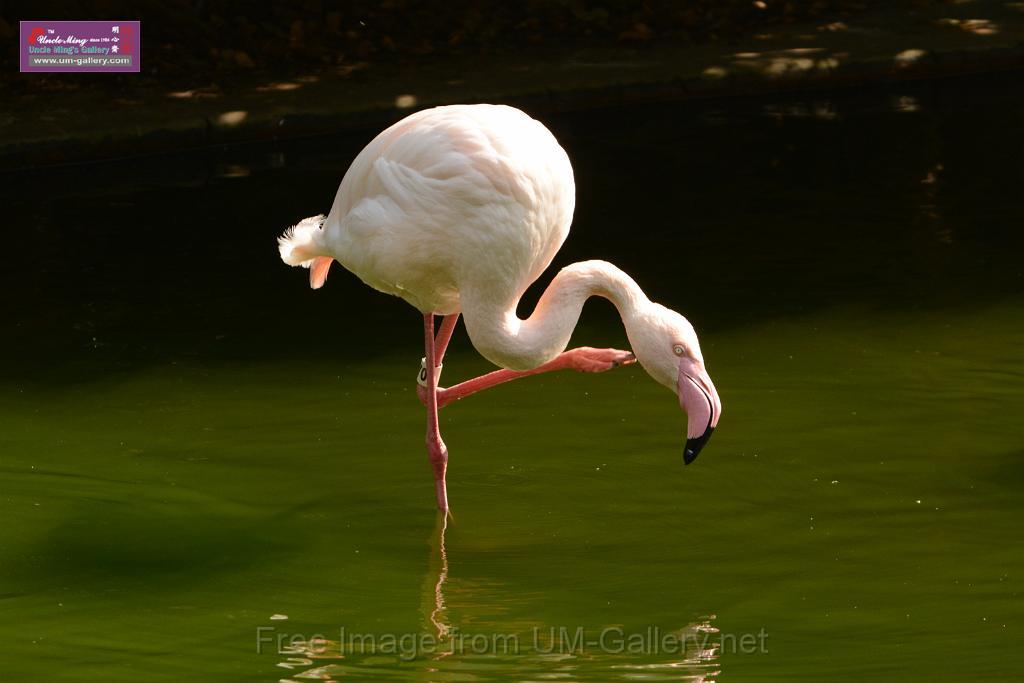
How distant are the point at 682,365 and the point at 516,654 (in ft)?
3.48

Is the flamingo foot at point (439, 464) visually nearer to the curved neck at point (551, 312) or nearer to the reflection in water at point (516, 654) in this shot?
the curved neck at point (551, 312)

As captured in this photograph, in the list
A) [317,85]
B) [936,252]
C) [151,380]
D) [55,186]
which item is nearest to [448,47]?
[317,85]

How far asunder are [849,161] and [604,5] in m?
3.99

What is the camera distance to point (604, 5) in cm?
1348

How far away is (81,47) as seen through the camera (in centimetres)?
1205

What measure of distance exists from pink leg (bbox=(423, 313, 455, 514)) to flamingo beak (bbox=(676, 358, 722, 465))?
1000 millimetres

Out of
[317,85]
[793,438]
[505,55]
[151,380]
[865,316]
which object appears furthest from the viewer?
[505,55]

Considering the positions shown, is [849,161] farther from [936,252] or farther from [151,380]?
[151,380]

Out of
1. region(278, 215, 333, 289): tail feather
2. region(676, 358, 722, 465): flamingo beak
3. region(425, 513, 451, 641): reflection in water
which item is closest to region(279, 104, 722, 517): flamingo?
region(676, 358, 722, 465): flamingo beak

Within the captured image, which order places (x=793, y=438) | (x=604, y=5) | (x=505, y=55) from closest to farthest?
1. (x=793, y=438)
2. (x=505, y=55)
3. (x=604, y=5)

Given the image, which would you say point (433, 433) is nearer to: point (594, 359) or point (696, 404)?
point (594, 359)

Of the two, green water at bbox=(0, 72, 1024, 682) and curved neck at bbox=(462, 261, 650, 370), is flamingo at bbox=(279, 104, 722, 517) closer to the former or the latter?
curved neck at bbox=(462, 261, 650, 370)

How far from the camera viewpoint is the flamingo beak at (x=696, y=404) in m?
4.99

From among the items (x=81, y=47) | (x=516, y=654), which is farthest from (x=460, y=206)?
(x=81, y=47)
